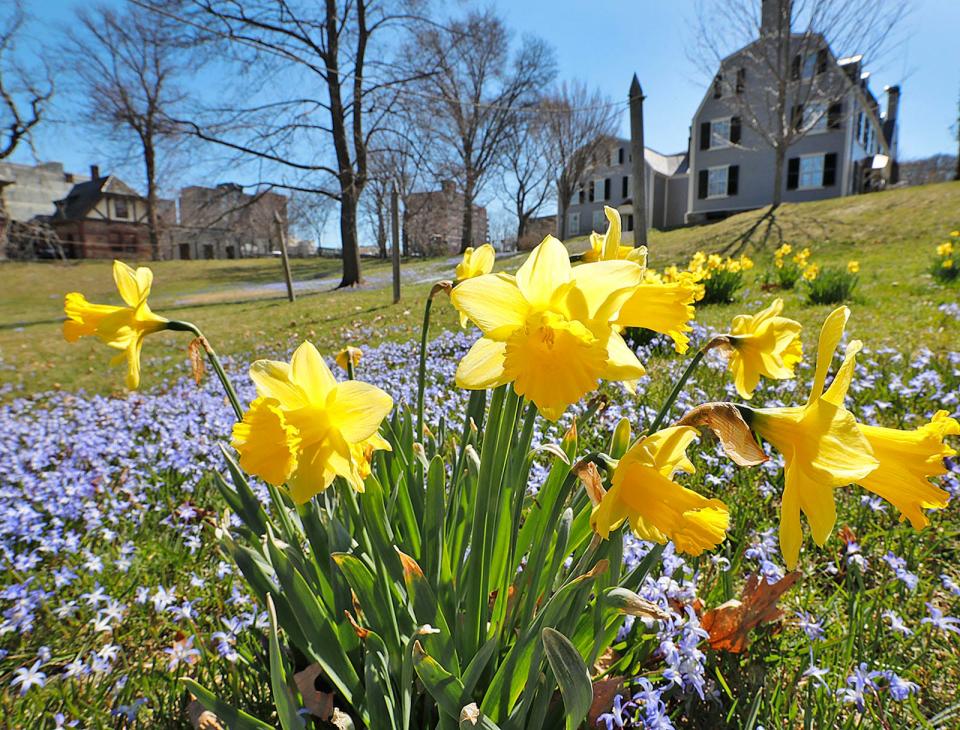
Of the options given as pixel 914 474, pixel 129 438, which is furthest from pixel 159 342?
pixel 914 474

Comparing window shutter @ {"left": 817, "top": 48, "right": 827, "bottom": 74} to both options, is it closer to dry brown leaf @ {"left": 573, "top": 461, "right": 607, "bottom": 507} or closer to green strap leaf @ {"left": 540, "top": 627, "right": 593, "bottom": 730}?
dry brown leaf @ {"left": 573, "top": 461, "right": 607, "bottom": 507}

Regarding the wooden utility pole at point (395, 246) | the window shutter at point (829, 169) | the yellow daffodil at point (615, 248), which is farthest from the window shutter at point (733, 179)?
the yellow daffodil at point (615, 248)

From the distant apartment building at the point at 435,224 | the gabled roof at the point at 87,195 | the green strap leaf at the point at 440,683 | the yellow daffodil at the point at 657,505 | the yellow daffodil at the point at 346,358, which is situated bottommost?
the green strap leaf at the point at 440,683

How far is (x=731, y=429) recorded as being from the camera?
2.26 feet

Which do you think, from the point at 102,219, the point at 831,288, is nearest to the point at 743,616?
the point at 831,288

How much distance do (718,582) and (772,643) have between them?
202 mm

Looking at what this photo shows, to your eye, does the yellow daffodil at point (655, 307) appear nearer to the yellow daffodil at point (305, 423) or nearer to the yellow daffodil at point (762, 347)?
the yellow daffodil at point (762, 347)

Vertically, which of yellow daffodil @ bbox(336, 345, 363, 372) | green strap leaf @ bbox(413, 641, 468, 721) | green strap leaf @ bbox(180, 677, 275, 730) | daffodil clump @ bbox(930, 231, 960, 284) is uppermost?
daffodil clump @ bbox(930, 231, 960, 284)

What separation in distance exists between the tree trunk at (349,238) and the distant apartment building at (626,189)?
709 inches

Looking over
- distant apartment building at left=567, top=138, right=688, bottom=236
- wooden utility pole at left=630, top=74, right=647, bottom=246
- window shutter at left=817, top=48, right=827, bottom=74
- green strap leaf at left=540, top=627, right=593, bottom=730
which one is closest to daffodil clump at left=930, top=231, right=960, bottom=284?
wooden utility pole at left=630, top=74, right=647, bottom=246

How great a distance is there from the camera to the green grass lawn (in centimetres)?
552

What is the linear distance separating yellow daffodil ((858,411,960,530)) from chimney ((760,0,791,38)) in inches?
745

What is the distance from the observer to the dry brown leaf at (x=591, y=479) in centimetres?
77

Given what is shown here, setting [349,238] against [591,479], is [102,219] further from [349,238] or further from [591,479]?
[591,479]
